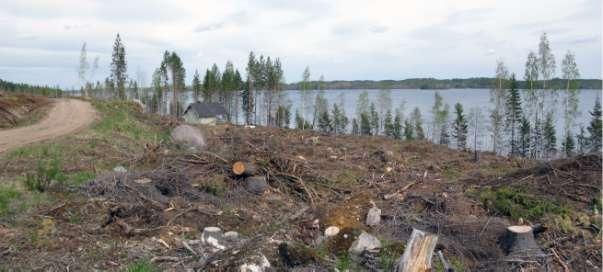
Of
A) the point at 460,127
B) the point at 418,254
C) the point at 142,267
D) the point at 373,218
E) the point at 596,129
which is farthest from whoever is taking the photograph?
the point at 460,127

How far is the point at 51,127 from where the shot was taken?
2228 centimetres

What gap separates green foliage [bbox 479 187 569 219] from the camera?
931cm

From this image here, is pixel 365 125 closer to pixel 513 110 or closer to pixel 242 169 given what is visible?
pixel 513 110

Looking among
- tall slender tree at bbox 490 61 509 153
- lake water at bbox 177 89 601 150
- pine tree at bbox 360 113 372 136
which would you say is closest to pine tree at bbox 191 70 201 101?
lake water at bbox 177 89 601 150

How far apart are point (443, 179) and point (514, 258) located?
720 cm

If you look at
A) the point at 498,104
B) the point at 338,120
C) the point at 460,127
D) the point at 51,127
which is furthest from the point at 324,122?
the point at 51,127

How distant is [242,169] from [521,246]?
20.6 ft

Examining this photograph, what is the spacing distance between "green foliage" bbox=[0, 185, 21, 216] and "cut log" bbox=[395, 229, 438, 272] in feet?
21.9

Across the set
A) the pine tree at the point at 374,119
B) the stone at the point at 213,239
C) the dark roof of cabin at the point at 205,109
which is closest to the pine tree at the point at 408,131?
A: the pine tree at the point at 374,119

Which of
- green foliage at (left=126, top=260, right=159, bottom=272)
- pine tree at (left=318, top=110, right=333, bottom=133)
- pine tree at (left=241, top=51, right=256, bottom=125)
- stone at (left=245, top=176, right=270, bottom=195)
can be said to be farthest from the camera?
pine tree at (left=318, top=110, right=333, bottom=133)

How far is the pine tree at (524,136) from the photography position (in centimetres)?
5222

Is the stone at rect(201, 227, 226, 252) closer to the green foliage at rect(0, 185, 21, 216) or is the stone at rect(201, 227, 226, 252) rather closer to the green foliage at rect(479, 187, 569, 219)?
the green foliage at rect(0, 185, 21, 216)

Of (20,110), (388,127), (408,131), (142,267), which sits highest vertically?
(20,110)

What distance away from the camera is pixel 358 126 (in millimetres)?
78250
